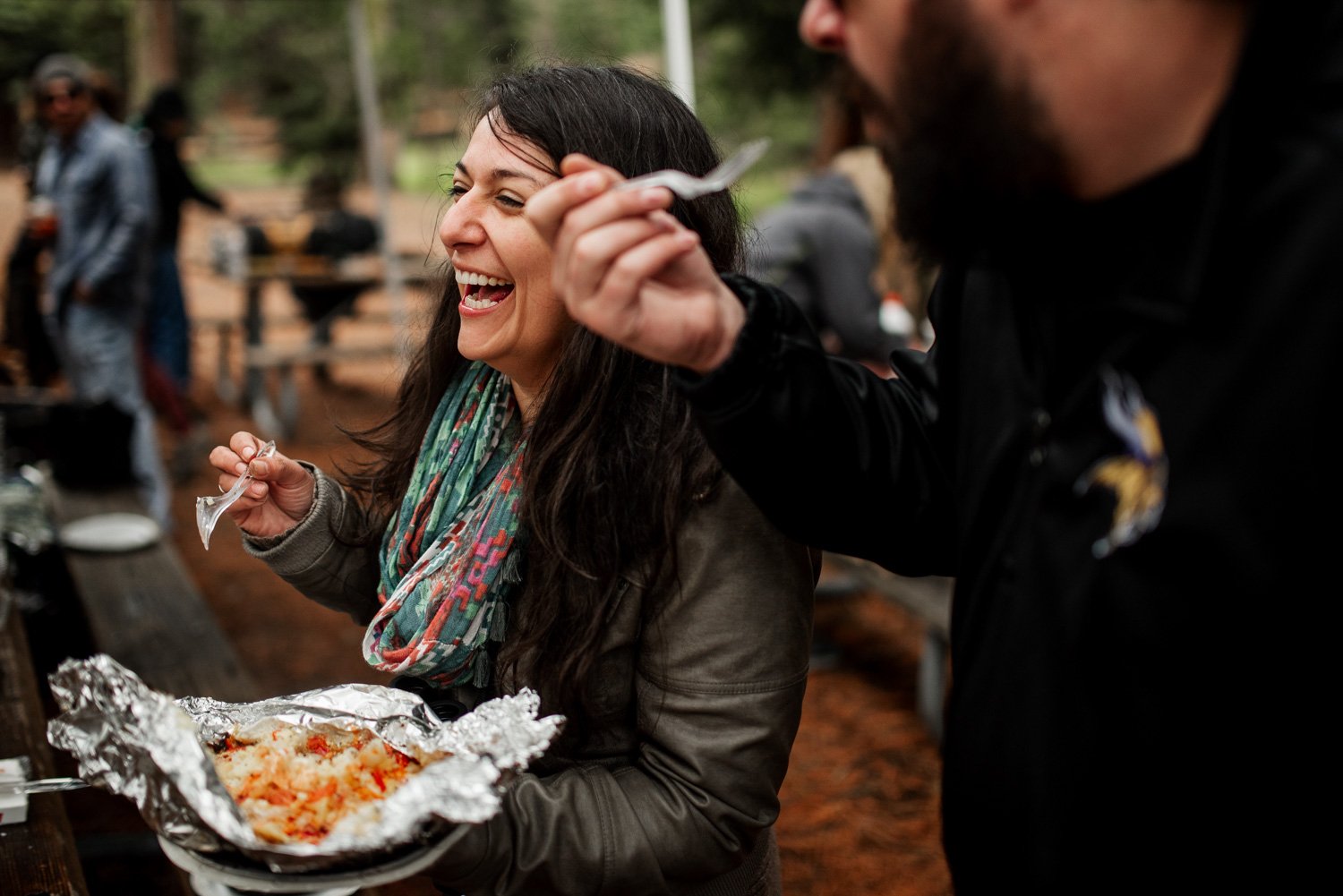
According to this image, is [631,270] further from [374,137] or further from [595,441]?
[374,137]

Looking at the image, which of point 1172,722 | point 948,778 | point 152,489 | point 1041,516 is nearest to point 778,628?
point 948,778

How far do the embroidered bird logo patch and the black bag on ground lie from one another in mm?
4526

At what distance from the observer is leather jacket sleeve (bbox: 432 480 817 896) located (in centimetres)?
152

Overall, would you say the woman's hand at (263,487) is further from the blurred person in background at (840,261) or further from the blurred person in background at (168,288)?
the blurred person in background at (168,288)

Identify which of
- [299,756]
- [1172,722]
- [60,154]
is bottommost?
[60,154]

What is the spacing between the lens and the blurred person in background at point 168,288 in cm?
777

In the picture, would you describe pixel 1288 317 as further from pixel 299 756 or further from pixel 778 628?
pixel 299 756

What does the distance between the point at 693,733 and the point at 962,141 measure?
0.84 m

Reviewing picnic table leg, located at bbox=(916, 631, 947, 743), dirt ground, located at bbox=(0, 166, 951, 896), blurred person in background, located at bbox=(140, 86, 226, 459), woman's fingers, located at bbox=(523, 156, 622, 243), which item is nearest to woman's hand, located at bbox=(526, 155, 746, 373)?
woman's fingers, located at bbox=(523, 156, 622, 243)

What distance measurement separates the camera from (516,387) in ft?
6.12

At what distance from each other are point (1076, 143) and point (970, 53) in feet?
0.40

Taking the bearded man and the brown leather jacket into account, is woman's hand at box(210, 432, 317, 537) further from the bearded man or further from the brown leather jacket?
the bearded man

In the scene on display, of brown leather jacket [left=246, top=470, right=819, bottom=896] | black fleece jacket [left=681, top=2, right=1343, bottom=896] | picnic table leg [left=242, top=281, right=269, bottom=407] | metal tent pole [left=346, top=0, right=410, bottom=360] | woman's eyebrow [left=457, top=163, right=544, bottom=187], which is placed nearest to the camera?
black fleece jacket [left=681, top=2, right=1343, bottom=896]

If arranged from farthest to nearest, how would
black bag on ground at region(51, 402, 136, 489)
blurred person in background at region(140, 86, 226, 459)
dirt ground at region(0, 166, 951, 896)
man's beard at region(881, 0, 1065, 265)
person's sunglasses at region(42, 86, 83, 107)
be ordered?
blurred person in background at region(140, 86, 226, 459)
person's sunglasses at region(42, 86, 83, 107)
black bag on ground at region(51, 402, 136, 489)
dirt ground at region(0, 166, 951, 896)
man's beard at region(881, 0, 1065, 265)
